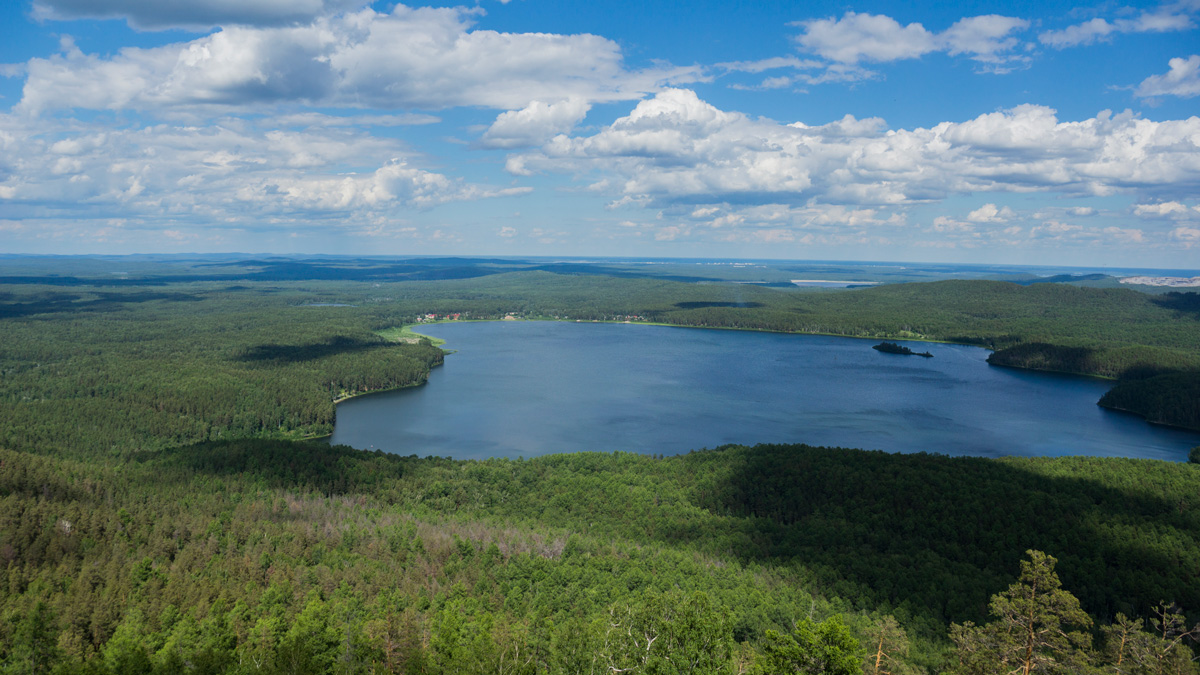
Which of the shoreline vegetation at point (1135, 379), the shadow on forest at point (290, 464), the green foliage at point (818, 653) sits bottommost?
the shadow on forest at point (290, 464)

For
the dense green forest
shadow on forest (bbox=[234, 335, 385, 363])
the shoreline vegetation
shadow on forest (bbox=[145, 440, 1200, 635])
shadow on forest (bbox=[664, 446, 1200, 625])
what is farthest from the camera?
shadow on forest (bbox=[234, 335, 385, 363])

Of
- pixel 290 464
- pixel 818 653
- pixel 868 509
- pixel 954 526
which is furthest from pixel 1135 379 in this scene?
pixel 818 653

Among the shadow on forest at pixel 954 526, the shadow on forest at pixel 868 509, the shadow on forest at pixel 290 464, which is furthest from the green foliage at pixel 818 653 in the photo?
the shadow on forest at pixel 290 464

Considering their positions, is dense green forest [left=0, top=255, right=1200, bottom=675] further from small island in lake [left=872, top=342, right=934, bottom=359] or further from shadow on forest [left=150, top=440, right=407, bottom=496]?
small island in lake [left=872, top=342, right=934, bottom=359]

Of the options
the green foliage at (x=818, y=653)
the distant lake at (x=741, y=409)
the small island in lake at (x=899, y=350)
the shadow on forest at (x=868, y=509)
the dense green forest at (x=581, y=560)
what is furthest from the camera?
the small island in lake at (x=899, y=350)

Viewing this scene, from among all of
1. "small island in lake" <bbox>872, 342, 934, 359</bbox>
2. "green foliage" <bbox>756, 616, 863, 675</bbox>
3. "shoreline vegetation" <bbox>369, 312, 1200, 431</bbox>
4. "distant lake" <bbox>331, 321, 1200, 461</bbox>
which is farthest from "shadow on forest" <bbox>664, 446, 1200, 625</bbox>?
"small island in lake" <bbox>872, 342, 934, 359</bbox>

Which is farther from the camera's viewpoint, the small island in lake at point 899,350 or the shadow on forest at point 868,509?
the small island in lake at point 899,350

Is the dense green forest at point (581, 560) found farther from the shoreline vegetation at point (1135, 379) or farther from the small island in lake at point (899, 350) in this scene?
the small island in lake at point (899, 350)
